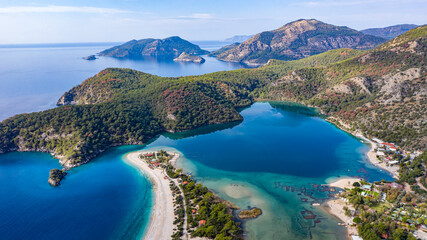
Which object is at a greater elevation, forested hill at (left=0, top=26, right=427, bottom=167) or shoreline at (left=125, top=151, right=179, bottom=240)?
forested hill at (left=0, top=26, right=427, bottom=167)

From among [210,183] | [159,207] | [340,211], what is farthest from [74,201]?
[340,211]

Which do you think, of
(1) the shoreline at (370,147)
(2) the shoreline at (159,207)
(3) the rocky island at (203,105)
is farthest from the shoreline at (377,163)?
(2) the shoreline at (159,207)

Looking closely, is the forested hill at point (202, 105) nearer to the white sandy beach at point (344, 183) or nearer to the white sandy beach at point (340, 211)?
the white sandy beach at point (344, 183)

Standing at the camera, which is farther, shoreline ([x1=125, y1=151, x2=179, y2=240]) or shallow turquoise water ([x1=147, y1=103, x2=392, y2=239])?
shallow turquoise water ([x1=147, y1=103, x2=392, y2=239])

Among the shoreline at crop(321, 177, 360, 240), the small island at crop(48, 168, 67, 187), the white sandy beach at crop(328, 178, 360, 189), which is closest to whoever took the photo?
the shoreline at crop(321, 177, 360, 240)

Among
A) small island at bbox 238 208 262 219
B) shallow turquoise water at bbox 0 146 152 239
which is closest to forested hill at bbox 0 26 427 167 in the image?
shallow turquoise water at bbox 0 146 152 239

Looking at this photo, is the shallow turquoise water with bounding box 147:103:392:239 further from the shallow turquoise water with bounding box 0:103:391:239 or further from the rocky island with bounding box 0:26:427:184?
the rocky island with bounding box 0:26:427:184

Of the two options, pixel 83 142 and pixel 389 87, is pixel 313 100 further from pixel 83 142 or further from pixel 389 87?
pixel 83 142
